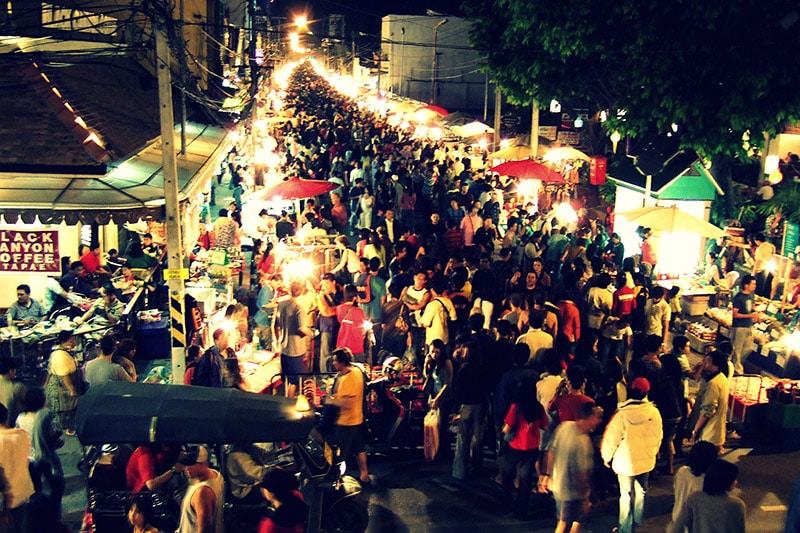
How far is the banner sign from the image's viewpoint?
10.5 meters

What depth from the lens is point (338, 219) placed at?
58.2ft

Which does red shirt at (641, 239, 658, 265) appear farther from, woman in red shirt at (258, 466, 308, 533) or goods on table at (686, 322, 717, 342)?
woman in red shirt at (258, 466, 308, 533)

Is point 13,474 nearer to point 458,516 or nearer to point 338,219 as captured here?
point 458,516

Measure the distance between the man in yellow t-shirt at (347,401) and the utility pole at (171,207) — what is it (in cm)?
230

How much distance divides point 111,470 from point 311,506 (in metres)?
1.85

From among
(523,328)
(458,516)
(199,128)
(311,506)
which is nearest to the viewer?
(311,506)

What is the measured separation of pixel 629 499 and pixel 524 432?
1.15 m

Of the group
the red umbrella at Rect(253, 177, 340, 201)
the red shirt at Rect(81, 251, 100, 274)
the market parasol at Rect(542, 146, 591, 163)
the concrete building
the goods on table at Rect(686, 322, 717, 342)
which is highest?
the concrete building

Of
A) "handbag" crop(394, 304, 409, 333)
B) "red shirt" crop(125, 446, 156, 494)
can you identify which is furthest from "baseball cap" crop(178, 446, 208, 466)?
"handbag" crop(394, 304, 409, 333)

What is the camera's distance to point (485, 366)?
327 inches

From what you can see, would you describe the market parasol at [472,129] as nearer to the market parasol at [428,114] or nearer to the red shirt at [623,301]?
the market parasol at [428,114]

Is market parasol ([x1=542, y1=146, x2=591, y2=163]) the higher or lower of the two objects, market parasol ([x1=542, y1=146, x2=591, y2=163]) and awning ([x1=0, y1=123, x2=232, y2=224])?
the higher

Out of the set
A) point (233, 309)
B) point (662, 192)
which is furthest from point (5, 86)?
point (662, 192)

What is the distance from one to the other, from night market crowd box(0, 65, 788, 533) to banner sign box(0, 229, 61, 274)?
216 centimetres
